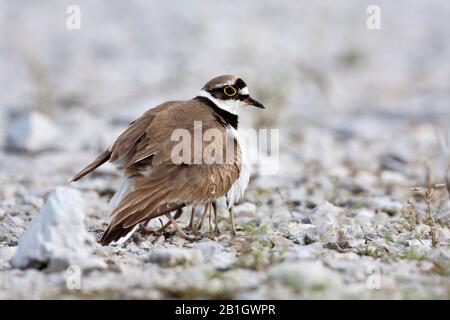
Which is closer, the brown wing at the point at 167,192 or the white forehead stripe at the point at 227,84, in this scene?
the brown wing at the point at 167,192

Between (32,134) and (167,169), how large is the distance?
3782mm

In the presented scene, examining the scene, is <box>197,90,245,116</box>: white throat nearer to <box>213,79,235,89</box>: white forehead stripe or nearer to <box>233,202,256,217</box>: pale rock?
<box>213,79,235,89</box>: white forehead stripe

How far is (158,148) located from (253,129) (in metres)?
4.13

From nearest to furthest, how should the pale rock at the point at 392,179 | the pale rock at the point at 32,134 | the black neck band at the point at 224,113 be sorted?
1. the black neck band at the point at 224,113
2. the pale rock at the point at 392,179
3. the pale rock at the point at 32,134

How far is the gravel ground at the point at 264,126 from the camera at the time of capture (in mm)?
3973

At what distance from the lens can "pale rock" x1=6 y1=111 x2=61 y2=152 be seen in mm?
8172

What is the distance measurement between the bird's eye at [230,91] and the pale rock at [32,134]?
10.3ft

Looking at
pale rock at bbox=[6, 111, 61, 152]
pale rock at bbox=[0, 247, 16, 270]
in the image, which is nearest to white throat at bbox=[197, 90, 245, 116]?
pale rock at bbox=[0, 247, 16, 270]

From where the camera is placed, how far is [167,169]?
4816 millimetres

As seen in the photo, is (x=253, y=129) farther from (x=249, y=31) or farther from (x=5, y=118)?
(x=249, y=31)

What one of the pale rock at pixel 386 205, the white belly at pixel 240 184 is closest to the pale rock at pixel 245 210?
the white belly at pixel 240 184

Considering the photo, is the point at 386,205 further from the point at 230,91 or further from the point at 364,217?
the point at 230,91

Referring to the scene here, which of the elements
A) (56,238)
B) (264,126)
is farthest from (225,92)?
(264,126)

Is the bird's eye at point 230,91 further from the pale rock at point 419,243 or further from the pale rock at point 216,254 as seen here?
the pale rock at point 419,243
